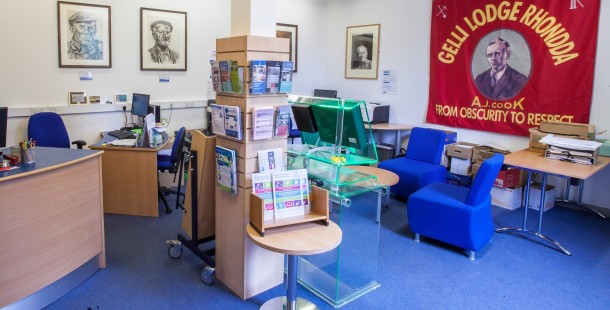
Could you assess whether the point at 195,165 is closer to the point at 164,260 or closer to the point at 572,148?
the point at 164,260

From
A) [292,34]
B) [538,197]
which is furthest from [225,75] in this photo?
[292,34]

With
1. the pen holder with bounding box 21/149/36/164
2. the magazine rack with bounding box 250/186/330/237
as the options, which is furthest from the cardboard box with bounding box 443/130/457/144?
the pen holder with bounding box 21/149/36/164

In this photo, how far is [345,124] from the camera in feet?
8.27

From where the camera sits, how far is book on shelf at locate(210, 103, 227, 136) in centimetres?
276

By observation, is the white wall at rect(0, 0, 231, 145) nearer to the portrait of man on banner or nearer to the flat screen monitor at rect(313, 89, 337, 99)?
the flat screen monitor at rect(313, 89, 337, 99)

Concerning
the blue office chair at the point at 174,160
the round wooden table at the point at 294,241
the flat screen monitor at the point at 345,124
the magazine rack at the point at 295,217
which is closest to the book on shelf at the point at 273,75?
the flat screen monitor at the point at 345,124

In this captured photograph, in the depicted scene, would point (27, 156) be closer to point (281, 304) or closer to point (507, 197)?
point (281, 304)

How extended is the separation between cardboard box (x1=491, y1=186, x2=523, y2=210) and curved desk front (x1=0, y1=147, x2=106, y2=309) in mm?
4164

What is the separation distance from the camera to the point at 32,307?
8.54 feet

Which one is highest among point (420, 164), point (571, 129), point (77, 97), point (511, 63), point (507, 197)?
point (511, 63)

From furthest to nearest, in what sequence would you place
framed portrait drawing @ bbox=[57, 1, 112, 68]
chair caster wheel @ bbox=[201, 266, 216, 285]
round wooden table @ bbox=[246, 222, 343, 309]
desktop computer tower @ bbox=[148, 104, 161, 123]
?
desktop computer tower @ bbox=[148, 104, 161, 123] → framed portrait drawing @ bbox=[57, 1, 112, 68] → chair caster wheel @ bbox=[201, 266, 216, 285] → round wooden table @ bbox=[246, 222, 343, 309]

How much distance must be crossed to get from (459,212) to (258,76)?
2047mm

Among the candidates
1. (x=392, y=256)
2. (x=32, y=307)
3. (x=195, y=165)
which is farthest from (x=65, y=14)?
(x=392, y=256)

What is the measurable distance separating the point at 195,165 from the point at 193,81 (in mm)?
3229
